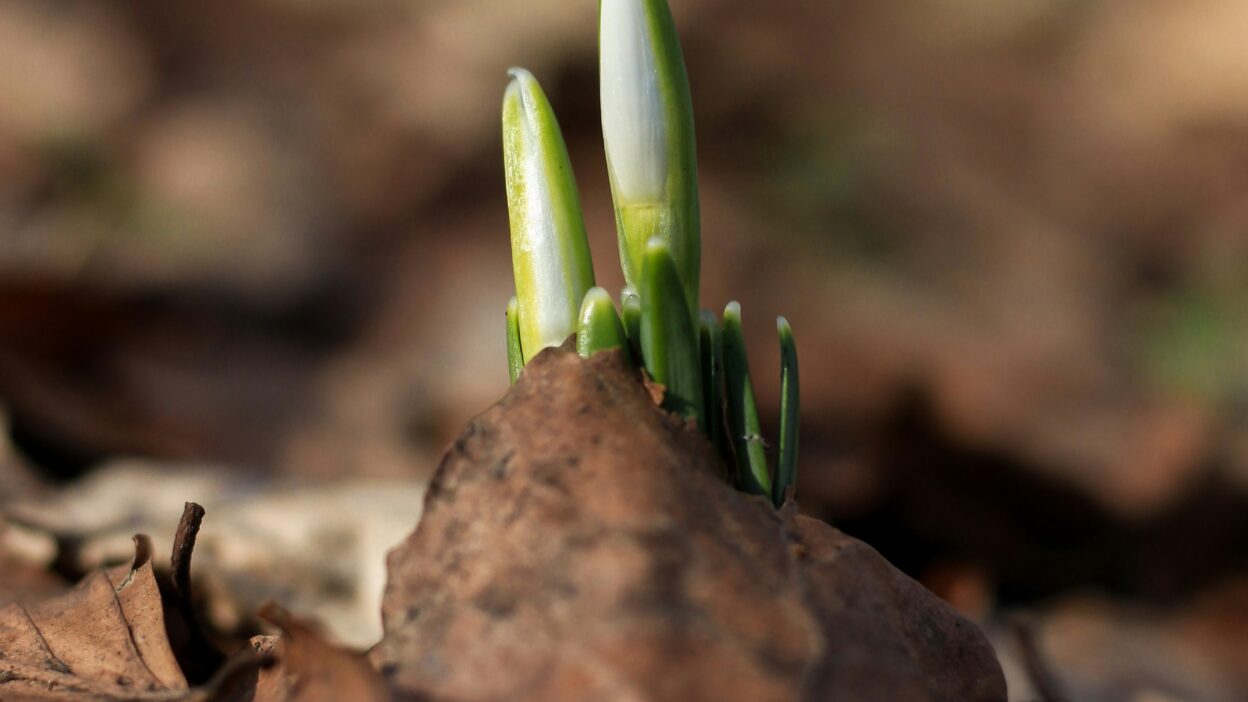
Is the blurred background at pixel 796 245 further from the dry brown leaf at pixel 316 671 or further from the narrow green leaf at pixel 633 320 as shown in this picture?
the dry brown leaf at pixel 316 671

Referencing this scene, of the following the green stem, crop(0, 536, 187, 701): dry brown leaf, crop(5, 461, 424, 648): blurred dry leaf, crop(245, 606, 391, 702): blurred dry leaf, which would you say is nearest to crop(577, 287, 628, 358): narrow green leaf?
the green stem

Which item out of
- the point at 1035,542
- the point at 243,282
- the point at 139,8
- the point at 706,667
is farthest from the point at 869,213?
the point at 706,667

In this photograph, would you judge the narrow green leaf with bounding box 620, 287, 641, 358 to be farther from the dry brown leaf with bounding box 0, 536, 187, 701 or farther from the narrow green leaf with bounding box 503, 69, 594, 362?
the dry brown leaf with bounding box 0, 536, 187, 701

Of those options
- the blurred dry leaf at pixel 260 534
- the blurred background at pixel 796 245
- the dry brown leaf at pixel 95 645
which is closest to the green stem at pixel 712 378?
the dry brown leaf at pixel 95 645

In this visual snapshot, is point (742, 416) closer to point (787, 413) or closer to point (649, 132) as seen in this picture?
point (787, 413)

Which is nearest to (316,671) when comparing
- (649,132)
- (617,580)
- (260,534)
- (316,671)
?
(316,671)

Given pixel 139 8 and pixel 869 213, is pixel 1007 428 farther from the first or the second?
pixel 139 8
